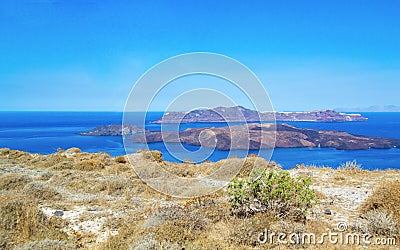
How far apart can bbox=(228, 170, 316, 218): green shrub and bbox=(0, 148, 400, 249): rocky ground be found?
1.06 feet

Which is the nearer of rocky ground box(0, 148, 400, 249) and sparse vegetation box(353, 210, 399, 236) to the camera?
rocky ground box(0, 148, 400, 249)

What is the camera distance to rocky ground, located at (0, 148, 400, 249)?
4.93 metres

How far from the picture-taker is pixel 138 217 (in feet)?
21.4

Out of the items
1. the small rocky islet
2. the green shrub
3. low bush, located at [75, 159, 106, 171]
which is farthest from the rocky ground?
the small rocky islet

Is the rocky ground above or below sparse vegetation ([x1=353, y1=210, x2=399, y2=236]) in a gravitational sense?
below

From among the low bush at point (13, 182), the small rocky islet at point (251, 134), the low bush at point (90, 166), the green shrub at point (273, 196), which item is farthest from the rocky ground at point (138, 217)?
the small rocky islet at point (251, 134)

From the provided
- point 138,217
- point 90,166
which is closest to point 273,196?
point 138,217

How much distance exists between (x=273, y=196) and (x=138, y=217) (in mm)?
3353

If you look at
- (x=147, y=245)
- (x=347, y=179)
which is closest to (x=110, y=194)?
(x=147, y=245)

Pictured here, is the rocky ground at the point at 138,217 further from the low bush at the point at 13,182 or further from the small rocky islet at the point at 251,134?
the small rocky islet at the point at 251,134

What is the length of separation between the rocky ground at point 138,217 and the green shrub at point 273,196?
322 mm

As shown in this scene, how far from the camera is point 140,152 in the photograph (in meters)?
16.6

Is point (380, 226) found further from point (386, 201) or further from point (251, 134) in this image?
point (251, 134)

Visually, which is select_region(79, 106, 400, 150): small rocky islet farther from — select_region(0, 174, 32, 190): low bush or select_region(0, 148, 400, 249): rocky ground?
select_region(0, 174, 32, 190): low bush
